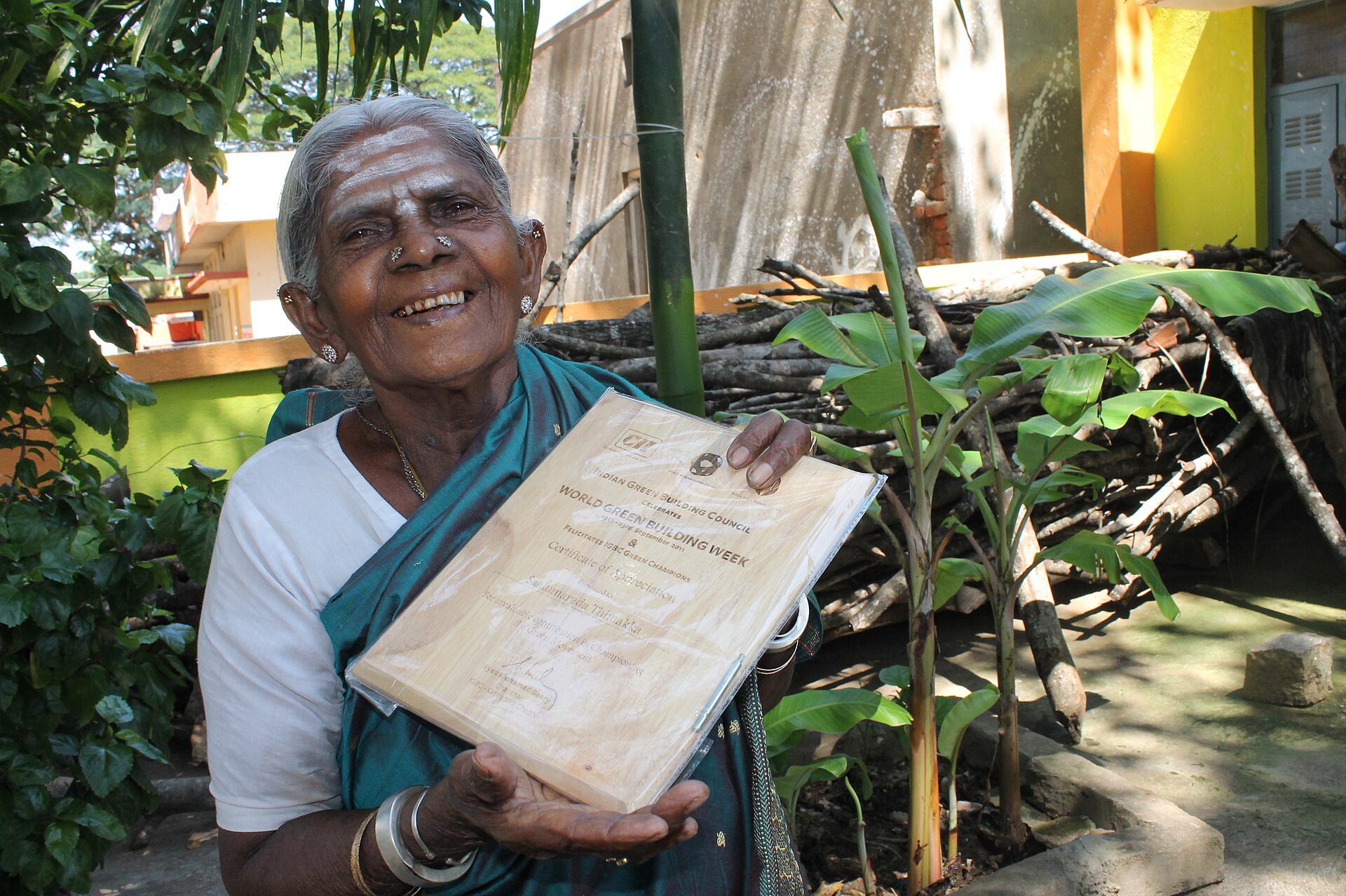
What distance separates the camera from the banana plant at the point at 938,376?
221cm

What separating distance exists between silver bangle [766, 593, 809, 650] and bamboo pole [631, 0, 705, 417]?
930 mm

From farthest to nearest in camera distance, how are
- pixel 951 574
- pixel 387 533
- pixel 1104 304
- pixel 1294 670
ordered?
1. pixel 1294 670
2. pixel 951 574
3. pixel 1104 304
4. pixel 387 533

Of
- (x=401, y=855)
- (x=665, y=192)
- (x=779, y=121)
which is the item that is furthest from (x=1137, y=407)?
(x=779, y=121)

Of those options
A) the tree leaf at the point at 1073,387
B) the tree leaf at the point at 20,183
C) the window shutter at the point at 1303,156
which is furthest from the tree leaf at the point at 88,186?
the window shutter at the point at 1303,156

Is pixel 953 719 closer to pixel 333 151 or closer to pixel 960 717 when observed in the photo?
pixel 960 717

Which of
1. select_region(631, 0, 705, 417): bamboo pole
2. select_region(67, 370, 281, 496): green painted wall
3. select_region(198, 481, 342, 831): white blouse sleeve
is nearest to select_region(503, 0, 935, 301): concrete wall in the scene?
select_region(67, 370, 281, 496): green painted wall

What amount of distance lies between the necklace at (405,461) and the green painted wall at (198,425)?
328cm

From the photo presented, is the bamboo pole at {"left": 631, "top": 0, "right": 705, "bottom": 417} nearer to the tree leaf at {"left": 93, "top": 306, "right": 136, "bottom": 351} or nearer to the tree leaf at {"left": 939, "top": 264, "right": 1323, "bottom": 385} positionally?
the tree leaf at {"left": 939, "top": 264, "right": 1323, "bottom": 385}

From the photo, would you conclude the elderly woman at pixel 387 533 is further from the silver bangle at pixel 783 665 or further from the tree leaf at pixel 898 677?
the tree leaf at pixel 898 677

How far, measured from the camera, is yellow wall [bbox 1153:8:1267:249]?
23.2 ft

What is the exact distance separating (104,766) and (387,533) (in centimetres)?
126

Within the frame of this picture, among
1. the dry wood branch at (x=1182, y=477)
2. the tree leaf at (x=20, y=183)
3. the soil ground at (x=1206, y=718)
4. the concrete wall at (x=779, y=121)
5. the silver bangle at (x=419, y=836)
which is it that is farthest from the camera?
the concrete wall at (x=779, y=121)

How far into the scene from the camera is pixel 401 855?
1.18 m

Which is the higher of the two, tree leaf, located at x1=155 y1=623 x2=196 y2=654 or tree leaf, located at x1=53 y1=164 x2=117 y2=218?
tree leaf, located at x1=53 y1=164 x2=117 y2=218
